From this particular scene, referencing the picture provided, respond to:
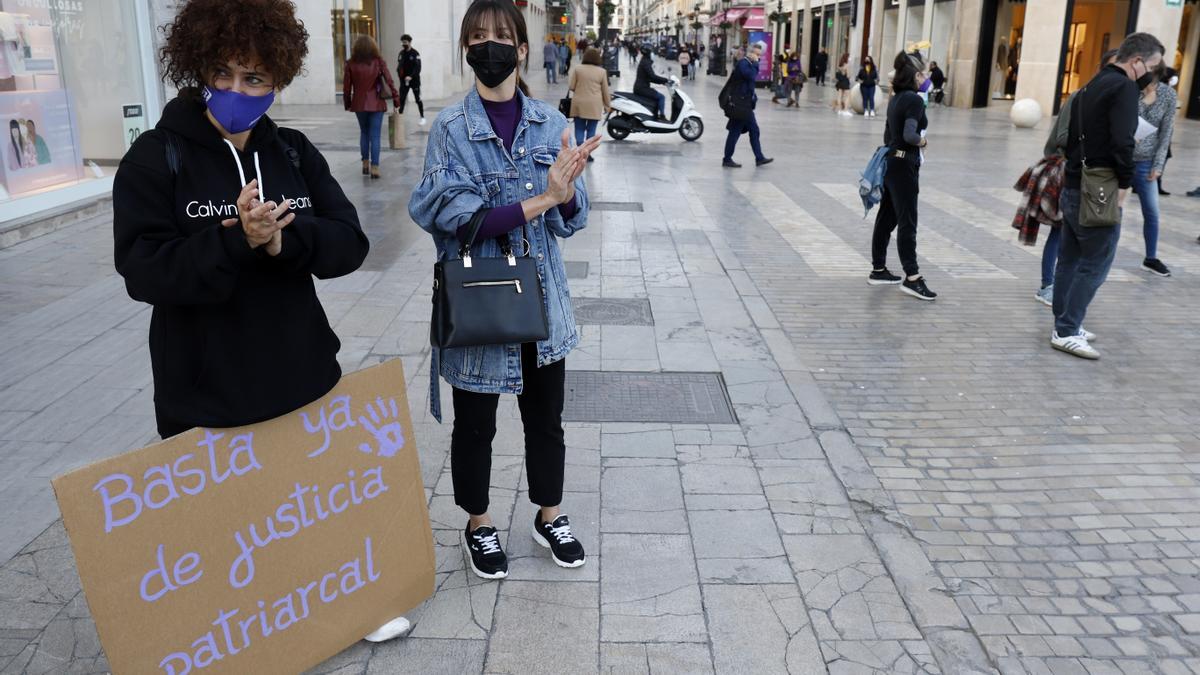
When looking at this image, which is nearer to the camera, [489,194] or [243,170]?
[243,170]

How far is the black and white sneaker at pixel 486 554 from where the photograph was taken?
3.32 metres

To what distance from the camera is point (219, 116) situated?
7.71 ft

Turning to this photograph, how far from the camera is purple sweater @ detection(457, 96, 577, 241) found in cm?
293

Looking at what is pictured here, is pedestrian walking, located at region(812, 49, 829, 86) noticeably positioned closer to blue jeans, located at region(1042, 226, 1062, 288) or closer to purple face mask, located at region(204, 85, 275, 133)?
blue jeans, located at region(1042, 226, 1062, 288)

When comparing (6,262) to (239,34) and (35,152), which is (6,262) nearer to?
(35,152)

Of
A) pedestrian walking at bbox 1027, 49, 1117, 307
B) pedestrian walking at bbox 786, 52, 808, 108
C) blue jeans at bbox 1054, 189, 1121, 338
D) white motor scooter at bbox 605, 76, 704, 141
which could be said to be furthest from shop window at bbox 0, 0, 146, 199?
pedestrian walking at bbox 786, 52, 808, 108

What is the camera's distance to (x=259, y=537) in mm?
2570

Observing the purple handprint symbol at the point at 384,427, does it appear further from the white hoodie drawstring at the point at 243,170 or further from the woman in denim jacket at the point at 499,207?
the white hoodie drawstring at the point at 243,170

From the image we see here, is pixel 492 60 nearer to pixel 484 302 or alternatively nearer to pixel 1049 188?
pixel 484 302

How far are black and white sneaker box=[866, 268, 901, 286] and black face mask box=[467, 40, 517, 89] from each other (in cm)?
544

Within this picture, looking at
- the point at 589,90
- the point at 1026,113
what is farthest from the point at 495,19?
the point at 1026,113

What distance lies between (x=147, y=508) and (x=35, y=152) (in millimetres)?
8117

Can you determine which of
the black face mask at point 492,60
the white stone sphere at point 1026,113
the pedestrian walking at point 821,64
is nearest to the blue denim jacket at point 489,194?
the black face mask at point 492,60

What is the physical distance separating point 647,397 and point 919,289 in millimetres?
3205
